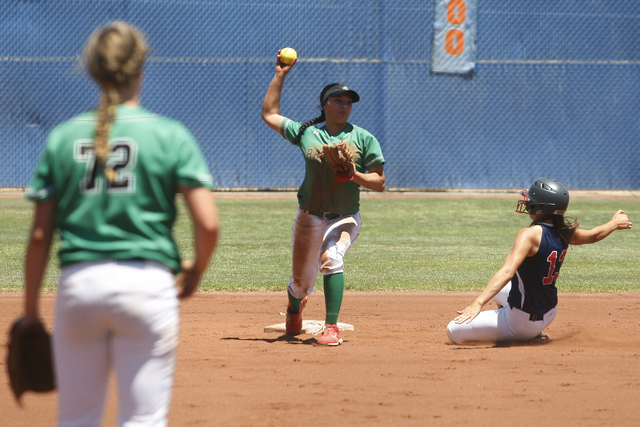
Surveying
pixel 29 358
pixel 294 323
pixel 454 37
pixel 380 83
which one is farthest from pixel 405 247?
pixel 29 358

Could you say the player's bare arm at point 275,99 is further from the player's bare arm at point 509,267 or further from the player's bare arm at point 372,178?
the player's bare arm at point 509,267

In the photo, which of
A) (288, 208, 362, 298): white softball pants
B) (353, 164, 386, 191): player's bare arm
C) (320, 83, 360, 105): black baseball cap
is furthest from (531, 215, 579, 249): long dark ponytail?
(320, 83, 360, 105): black baseball cap

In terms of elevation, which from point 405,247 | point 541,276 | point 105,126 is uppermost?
point 105,126

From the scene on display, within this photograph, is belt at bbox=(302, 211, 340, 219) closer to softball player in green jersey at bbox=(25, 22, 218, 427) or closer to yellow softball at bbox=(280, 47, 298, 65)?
yellow softball at bbox=(280, 47, 298, 65)

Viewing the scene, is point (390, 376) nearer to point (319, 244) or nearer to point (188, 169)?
point (319, 244)

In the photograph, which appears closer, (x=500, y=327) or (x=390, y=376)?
(x=390, y=376)

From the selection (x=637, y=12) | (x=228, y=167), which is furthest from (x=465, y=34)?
(x=228, y=167)

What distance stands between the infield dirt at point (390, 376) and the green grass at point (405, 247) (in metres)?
1.48

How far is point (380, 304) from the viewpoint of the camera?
22.9ft

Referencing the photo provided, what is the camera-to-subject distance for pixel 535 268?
506 cm

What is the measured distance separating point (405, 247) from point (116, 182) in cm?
844

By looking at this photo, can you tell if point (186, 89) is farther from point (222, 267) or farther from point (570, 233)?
point (570, 233)

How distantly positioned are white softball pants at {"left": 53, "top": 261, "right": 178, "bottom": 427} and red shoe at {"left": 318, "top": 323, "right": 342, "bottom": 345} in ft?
9.85

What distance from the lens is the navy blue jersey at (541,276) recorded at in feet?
16.5
